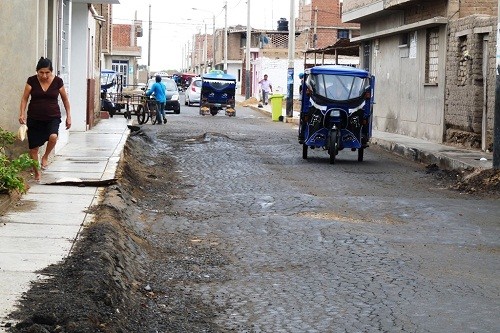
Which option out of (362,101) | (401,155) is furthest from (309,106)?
(401,155)

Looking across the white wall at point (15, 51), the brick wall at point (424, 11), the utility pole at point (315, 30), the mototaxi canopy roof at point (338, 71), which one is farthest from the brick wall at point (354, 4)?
the utility pole at point (315, 30)

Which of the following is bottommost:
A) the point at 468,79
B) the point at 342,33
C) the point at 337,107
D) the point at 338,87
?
the point at 337,107

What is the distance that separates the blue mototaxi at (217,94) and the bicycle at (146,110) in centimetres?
982

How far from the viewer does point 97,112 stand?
113 feet

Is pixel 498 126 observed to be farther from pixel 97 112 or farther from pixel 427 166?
pixel 97 112

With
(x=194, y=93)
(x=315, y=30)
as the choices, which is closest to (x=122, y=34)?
(x=315, y=30)

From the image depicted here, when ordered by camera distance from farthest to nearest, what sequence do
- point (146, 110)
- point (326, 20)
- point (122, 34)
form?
1. point (122, 34)
2. point (326, 20)
3. point (146, 110)

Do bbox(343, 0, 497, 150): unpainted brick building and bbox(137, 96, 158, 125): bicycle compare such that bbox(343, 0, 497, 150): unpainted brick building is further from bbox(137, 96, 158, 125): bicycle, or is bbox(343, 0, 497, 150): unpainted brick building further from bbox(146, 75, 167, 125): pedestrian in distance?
bbox(137, 96, 158, 125): bicycle

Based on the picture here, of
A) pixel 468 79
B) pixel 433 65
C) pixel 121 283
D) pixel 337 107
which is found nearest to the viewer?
pixel 121 283

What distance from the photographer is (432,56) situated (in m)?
28.2

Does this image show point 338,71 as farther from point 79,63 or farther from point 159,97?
point 159,97

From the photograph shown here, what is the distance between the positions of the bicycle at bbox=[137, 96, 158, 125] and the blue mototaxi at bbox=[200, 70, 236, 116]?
32.2 ft

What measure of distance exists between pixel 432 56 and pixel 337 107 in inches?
325

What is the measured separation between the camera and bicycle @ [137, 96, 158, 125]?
34.9 m
